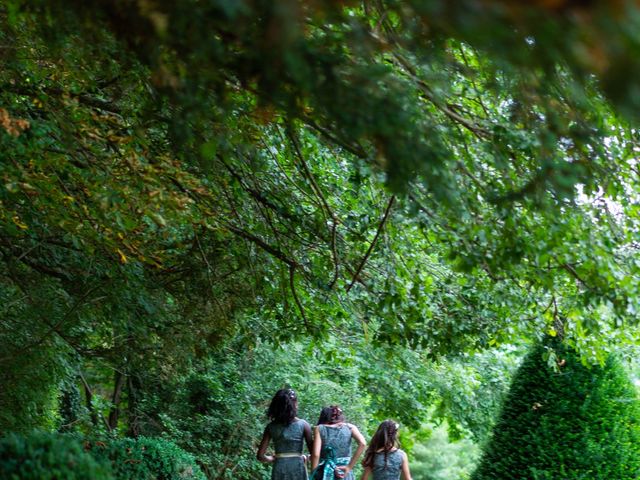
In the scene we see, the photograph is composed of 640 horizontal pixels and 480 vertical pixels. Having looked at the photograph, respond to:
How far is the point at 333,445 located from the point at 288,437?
2.20 ft

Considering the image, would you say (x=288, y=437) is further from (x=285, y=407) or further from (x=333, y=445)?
(x=333, y=445)

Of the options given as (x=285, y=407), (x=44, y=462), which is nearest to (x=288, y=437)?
(x=285, y=407)

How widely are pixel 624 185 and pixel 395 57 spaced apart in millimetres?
2146

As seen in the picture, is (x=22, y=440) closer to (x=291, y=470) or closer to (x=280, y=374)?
(x=291, y=470)

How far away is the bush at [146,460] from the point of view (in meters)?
7.67

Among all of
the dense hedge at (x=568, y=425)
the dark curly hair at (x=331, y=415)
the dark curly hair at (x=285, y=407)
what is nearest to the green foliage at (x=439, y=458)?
the dark curly hair at (x=331, y=415)

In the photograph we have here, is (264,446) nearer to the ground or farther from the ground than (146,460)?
farther from the ground

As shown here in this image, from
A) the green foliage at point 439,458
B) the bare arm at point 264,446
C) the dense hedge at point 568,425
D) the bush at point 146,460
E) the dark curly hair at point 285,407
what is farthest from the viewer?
the green foliage at point 439,458

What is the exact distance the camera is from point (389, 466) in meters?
10.1

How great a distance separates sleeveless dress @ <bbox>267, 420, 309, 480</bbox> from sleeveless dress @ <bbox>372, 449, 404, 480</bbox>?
855mm

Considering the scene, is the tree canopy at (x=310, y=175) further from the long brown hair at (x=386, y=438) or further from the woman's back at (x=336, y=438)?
the long brown hair at (x=386, y=438)

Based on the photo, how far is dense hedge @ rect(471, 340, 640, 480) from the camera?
8875mm

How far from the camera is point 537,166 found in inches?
244

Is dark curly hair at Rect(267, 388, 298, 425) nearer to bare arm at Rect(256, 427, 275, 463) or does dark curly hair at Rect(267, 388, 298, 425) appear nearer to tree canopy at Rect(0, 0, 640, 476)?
bare arm at Rect(256, 427, 275, 463)
